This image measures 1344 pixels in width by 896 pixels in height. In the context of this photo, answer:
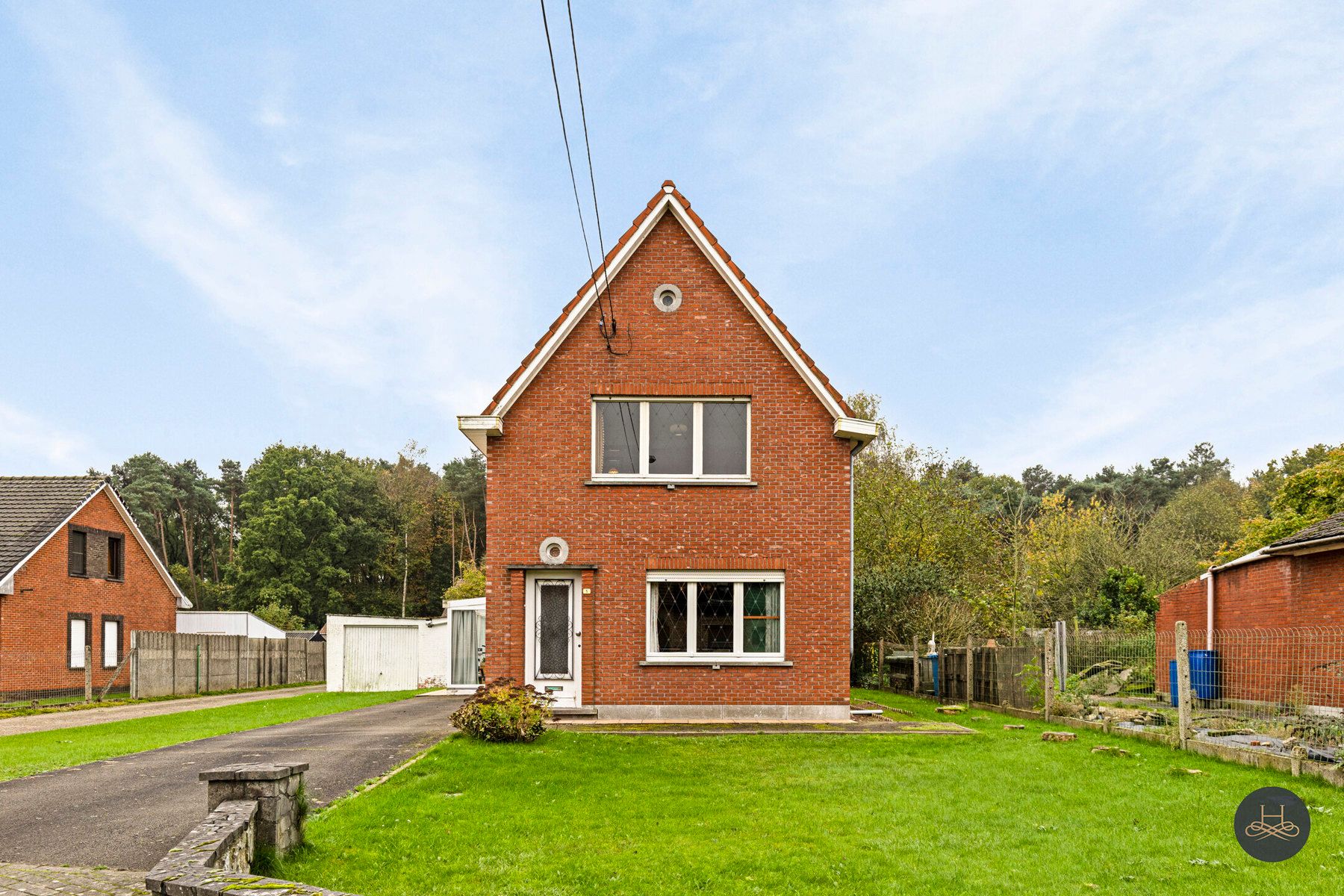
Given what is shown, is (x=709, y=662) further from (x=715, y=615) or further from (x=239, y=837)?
(x=239, y=837)

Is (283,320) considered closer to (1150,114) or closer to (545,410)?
(545,410)

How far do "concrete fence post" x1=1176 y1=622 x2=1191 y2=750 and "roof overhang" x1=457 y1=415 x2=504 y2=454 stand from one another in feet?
32.6

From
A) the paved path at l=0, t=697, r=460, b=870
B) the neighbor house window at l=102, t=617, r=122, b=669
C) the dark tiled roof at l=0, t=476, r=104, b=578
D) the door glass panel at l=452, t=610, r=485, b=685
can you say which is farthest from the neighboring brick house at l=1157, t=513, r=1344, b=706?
the neighbor house window at l=102, t=617, r=122, b=669

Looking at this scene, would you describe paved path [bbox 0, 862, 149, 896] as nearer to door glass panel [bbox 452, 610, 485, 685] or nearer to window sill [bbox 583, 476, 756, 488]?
window sill [bbox 583, 476, 756, 488]

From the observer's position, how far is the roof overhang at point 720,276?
54.5 feet

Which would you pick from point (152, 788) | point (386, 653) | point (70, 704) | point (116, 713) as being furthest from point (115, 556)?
point (152, 788)

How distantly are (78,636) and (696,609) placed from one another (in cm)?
2362

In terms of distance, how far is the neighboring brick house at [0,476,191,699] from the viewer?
28.6 m

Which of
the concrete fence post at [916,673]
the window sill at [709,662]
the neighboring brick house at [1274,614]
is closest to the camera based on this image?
the neighboring brick house at [1274,614]

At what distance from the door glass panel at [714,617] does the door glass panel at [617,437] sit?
2.24 metres

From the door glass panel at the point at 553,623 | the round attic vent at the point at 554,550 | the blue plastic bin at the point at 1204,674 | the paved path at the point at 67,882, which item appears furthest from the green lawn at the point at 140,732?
the blue plastic bin at the point at 1204,674

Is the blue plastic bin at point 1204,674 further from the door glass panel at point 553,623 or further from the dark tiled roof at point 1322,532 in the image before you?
the door glass panel at point 553,623

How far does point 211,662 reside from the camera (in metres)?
32.3

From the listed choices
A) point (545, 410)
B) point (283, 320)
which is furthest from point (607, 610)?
point (283, 320)
